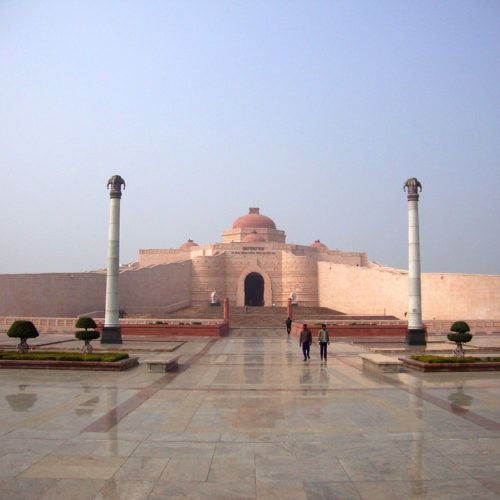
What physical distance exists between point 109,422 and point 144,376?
169 inches

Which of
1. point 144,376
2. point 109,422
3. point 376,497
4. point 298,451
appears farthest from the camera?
point 144,376

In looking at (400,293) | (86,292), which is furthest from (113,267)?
(400,293)

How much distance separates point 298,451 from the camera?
19.7 ft

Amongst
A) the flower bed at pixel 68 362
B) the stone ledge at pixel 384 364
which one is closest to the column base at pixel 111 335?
the flower bed at pixel 68 362

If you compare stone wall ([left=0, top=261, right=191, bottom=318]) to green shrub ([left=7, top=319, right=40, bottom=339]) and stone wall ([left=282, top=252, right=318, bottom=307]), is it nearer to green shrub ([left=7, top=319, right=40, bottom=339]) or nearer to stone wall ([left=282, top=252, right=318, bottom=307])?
stone wall ([left=282, top=252, right=318, bottom=307])

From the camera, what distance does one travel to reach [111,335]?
19984mm

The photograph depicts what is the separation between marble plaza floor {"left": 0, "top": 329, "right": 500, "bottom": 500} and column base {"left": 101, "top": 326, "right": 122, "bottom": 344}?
8.25m

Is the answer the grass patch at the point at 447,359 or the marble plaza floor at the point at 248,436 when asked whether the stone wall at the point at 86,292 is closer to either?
the marble plaza floor at the point at 248,436

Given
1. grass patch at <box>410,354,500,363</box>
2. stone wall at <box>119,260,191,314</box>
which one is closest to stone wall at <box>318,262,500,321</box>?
stone wall at <box>119,260,191,314</box>

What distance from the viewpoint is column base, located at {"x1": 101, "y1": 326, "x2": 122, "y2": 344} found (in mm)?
19830

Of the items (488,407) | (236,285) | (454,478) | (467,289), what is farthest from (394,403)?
(236,285)

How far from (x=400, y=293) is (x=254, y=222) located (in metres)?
24.6

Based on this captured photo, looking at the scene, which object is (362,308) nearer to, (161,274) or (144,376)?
(161,274)

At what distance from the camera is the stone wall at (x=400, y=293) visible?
27.6m
